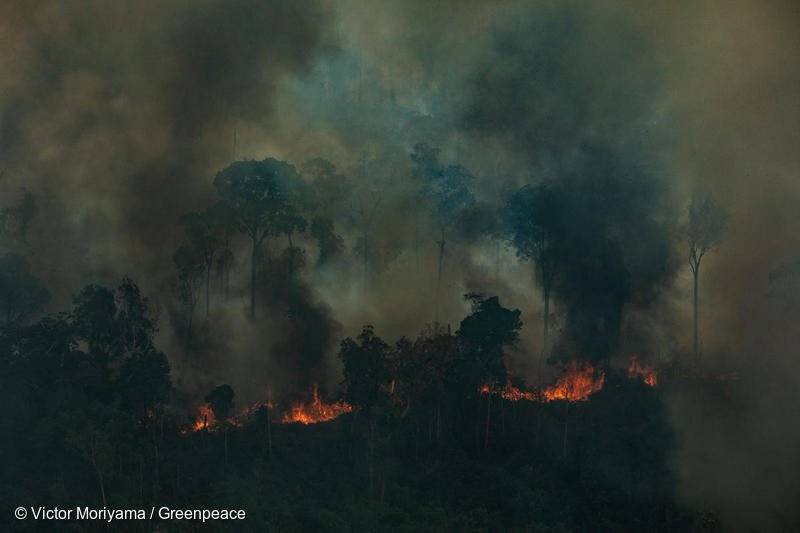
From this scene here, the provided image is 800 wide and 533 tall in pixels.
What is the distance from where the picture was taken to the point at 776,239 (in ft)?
369

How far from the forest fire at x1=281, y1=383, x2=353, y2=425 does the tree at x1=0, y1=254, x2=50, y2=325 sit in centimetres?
2626

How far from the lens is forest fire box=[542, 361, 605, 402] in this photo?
299 ft

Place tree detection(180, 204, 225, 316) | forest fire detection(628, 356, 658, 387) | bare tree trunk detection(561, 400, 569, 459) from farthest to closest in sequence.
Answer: tree detection(180, 204, 225, 316)
forest fire detection(628, 356, 658, 387)
bare tree trunk detection(561, 400, 569, 459)

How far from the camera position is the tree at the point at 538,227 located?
332ft

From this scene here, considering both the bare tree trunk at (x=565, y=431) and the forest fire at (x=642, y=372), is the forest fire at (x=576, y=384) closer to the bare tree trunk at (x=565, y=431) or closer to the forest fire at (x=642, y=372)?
the bare tree trunk at (x=565, y=431)

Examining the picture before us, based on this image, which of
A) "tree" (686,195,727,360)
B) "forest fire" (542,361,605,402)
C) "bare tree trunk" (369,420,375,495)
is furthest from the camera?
"tree" (686,195,727,360)

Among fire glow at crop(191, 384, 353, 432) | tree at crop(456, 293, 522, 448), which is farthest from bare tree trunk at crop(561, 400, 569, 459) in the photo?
fire glow at crop(191, 384, 353, 432)

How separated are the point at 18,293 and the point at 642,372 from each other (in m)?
59.8

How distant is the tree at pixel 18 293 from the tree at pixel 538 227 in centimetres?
4813

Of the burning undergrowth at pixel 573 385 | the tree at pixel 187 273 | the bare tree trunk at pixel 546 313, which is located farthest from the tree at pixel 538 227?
the tree at pixel 187 273

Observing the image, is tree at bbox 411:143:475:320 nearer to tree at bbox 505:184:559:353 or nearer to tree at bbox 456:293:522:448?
tree at bbox 505:184:559:353

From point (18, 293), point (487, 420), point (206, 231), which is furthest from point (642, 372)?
point (18, 293)

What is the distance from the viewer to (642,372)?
96.1m

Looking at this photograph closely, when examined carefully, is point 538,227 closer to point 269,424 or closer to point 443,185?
point 443,185
